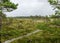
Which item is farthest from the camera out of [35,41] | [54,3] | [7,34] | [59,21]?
[59,21]

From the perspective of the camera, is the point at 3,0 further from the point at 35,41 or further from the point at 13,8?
the point at 35,41

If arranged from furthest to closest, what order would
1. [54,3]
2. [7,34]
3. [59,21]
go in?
[59,21] → [54,3] → [7,34]

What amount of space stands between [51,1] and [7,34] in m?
4.21

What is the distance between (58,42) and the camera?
36.3ft

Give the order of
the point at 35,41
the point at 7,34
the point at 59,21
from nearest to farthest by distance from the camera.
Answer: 1. the point at 35,41
2. the point at 7,34
3. the point at 59,21

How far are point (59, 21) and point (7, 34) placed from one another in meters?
7.84

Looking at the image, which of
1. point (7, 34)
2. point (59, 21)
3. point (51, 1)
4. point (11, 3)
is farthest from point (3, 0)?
point (59, 21)

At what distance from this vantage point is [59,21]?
20312mm

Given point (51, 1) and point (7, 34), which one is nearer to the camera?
point (7, 34)

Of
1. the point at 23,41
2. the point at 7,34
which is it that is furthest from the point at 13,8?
the point at 23,41

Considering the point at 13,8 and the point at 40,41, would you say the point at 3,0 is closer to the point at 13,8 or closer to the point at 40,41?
the point at 13,8

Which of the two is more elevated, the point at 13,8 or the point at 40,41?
the point at 13,8

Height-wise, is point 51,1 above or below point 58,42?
above

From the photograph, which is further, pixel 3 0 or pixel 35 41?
pixel 3 0
